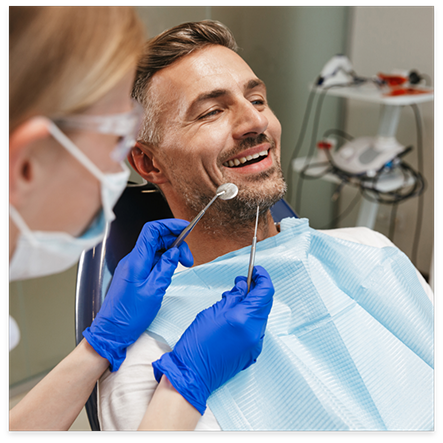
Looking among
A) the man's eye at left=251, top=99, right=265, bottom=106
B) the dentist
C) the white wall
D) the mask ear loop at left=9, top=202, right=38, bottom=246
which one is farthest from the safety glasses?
the white wall

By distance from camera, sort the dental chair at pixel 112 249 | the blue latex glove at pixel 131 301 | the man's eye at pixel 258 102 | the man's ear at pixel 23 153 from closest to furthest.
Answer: the man's ear at pixel 23 153 → the blue latex glove at pixel 131 301 → the dental chair at pixel 112 249 → the man's eye at pixel 258 102

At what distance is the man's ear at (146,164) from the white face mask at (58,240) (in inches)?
26.8

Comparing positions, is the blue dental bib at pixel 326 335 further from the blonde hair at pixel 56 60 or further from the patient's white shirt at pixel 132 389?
the blonde hair at pixel 56 60

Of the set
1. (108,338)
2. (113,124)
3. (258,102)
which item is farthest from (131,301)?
(258,102)

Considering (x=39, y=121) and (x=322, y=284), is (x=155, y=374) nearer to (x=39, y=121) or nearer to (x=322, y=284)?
(x=322, y=284)

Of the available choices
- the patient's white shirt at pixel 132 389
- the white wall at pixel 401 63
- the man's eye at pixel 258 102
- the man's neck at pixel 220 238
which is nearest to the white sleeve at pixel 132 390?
the patient's white shirt at pixel 132 389

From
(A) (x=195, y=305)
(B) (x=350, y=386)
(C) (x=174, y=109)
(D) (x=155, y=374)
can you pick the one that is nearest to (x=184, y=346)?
(D) (x=155, y=374)

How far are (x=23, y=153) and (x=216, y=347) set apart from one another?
1.75 feet

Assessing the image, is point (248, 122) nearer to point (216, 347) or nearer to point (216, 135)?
point (216, 135)

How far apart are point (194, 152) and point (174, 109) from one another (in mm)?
135

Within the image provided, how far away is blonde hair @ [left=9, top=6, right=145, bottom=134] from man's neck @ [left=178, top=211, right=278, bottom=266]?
79cm

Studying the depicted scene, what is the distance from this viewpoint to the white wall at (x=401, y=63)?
2.54 metres

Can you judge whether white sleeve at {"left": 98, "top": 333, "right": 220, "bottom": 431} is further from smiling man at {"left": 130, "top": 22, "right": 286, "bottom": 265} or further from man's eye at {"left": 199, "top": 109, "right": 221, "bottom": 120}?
man's eye at {"left": 199, "top": 109, "right": 221, "bottom": 120}

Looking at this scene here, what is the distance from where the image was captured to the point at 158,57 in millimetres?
1249
